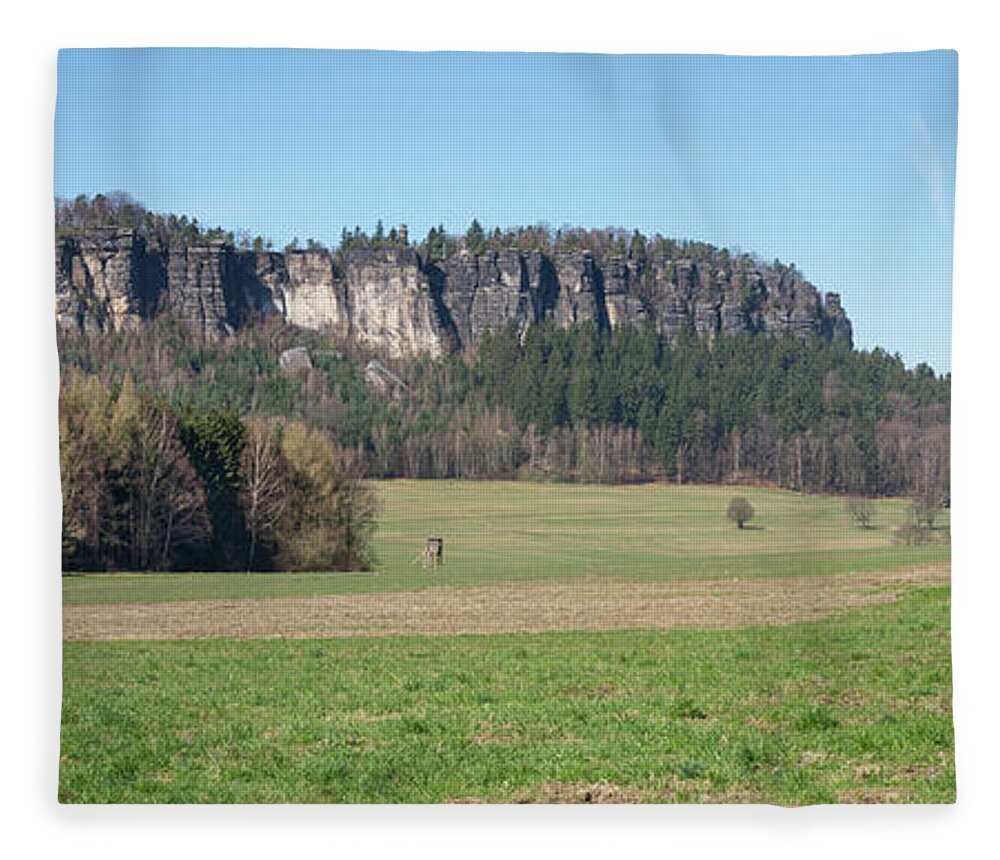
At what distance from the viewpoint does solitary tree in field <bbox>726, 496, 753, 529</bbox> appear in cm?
765

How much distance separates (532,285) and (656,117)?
2.72 feet

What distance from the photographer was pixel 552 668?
769 centimetres

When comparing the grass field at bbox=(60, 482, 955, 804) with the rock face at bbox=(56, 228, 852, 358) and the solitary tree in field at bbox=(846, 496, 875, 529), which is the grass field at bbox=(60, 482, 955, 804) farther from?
the rock face at bbox=(56, 228, 852, 358)

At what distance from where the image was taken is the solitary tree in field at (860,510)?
7.64m

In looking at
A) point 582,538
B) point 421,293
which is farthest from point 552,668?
point 421,293

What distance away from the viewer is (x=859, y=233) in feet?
24.5

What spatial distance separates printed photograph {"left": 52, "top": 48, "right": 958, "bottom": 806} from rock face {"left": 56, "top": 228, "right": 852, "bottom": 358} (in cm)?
1

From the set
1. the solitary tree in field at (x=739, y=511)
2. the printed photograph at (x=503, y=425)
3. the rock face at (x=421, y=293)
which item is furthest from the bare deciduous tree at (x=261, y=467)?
the solitary tree in field at (x=739, y=511)

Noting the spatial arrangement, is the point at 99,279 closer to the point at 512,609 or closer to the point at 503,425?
the point at 503,425

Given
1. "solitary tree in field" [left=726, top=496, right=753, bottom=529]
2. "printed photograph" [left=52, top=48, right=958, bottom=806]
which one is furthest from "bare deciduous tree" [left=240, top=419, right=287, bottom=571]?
"solitary tree in field" [left=726, top=496, right=753, bottom=529]

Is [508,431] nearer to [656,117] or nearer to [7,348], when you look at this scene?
[656,117]

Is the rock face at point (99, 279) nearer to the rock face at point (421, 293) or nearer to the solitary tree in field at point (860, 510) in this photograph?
the rock face at point (421, 293)

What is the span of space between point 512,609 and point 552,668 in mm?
282
